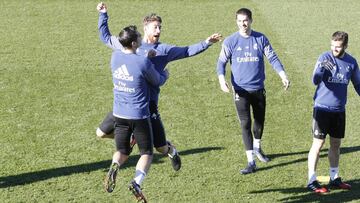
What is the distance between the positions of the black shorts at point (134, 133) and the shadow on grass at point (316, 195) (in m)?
1.85

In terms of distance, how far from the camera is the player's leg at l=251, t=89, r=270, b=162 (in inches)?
386

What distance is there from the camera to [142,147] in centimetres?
832

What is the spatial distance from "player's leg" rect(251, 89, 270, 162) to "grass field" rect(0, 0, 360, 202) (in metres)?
0.26

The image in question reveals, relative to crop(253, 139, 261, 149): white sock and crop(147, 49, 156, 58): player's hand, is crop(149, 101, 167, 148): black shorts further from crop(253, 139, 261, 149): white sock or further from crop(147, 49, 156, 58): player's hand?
crop(253, 139, 261, 149): white sock

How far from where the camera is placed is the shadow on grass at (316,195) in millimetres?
8898

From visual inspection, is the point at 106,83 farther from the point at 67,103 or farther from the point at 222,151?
the point at 222,151

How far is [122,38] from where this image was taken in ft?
25.5

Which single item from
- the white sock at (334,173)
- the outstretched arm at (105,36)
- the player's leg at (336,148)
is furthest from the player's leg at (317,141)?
the outstretched arm at (105,36)

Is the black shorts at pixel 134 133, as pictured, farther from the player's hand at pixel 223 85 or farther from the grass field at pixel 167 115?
the player's hand at pixel 223 85

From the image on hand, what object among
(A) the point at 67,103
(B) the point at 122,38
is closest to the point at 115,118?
(B) the point at 122,38

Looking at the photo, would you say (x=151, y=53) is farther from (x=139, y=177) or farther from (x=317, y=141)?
(x=317, y=141)

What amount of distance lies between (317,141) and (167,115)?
13.1ft

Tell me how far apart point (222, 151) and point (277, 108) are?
98.6 inches

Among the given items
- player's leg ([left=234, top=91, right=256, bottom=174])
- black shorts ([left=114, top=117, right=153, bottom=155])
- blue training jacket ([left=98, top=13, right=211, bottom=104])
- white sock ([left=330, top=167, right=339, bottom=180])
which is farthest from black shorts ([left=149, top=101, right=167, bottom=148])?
white sock ([left=330, top=167, right=339, bottom=180])
